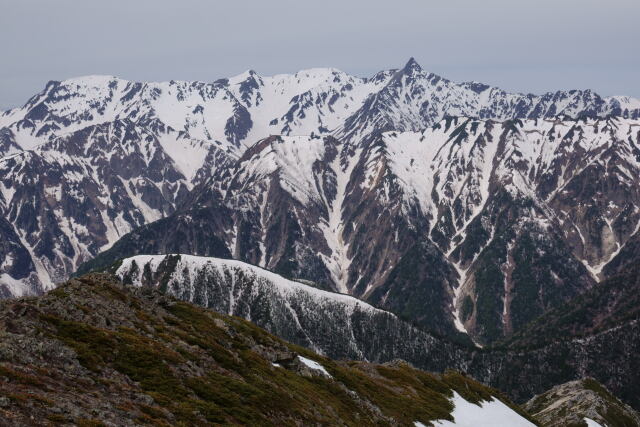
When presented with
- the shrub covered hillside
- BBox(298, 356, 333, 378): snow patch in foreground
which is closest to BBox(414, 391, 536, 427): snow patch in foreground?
the shrub covered hillside

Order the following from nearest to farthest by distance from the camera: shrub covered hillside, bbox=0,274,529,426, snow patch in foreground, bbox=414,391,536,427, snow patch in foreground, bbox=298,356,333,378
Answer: shrub covered hillside, bbox=0,274,529,426
snow patch in foreground, bbox=298,356,333,378
snow patch in foreground, bbox=414,391,536,427

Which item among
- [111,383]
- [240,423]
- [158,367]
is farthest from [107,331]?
[240,423]

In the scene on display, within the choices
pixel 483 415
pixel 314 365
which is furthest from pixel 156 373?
pixel 483 415

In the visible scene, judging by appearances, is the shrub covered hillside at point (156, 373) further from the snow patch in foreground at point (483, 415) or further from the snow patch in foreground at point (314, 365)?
the snow patch in foreground at point (483, 415)

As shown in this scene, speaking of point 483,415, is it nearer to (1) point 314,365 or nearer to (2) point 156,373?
(1) point 314,365

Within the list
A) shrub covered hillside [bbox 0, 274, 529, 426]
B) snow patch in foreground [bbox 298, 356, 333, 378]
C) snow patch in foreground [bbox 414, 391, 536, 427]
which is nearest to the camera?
shrub covered hillside [bbox 0, 274, 529, 426]

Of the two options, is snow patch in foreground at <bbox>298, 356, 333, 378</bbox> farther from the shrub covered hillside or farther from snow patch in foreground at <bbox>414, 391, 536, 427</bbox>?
snow patch in foreground at <bbox>414, 391, 536, 427</bbox>

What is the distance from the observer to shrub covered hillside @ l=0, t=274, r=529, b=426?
5897cm

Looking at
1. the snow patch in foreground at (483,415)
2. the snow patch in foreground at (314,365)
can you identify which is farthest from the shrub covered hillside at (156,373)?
the snow patch in foreground at (483,415)

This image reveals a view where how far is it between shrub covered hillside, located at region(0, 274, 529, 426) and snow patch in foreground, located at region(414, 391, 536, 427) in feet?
8.20

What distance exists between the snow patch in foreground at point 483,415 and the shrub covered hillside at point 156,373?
2501mm

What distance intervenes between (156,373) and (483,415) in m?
86.5

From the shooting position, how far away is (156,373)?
2904 inches

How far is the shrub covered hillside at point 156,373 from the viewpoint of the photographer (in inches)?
2322
